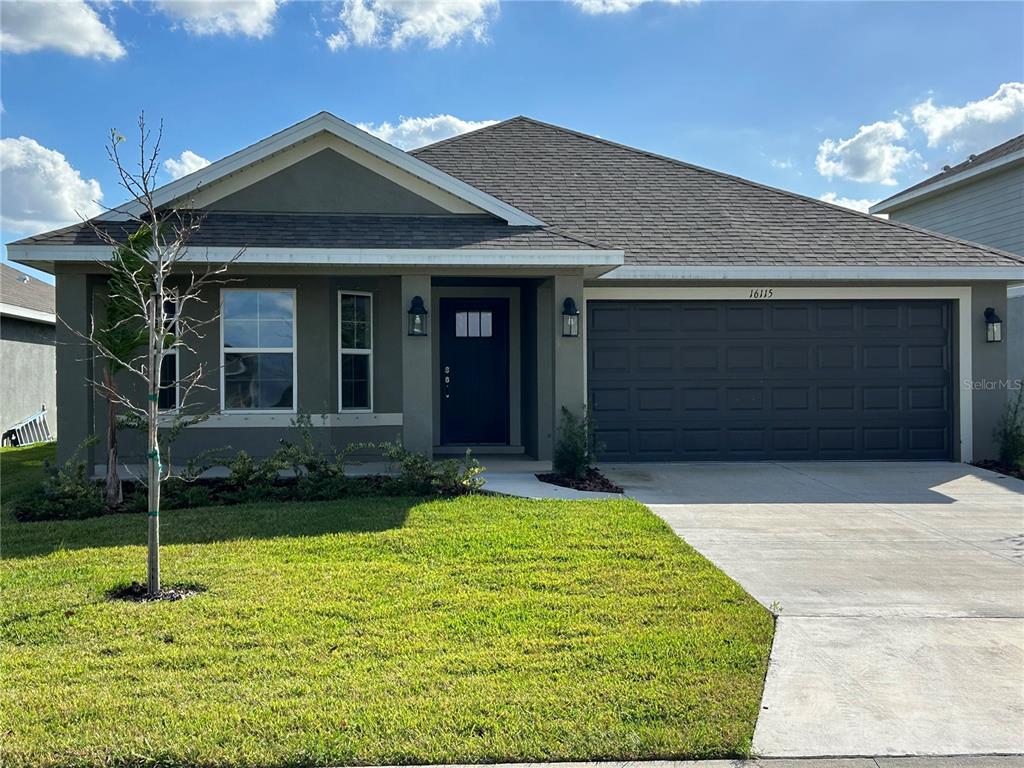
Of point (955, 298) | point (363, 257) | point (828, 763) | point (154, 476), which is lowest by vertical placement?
point (828, 763)

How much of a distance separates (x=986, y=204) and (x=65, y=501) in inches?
690

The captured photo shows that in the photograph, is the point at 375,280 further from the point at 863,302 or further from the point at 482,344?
the point at 863,302

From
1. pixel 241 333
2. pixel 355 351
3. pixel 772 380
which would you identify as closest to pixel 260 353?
pixel 241 333

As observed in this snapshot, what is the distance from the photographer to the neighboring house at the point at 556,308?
10594mm

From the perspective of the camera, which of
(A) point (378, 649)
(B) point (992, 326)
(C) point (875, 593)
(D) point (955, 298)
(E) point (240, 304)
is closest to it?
(A) point (378, 649)

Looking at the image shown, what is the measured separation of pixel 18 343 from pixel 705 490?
51.4 feet

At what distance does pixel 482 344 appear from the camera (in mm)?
13672

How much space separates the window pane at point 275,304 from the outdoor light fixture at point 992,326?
10.2m

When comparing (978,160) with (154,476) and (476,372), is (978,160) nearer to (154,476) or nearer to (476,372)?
(476,372)

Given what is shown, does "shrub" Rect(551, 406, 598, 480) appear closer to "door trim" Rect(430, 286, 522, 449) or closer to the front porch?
the front porch

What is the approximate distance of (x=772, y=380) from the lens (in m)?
12.6

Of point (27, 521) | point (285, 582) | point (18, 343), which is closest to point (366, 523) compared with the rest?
point (285, 582)

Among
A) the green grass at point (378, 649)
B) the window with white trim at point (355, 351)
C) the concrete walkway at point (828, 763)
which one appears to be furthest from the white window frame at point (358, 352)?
the concrete walkway at point (828, 763)

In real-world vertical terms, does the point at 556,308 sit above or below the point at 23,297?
below
